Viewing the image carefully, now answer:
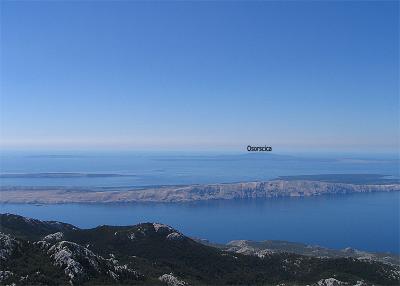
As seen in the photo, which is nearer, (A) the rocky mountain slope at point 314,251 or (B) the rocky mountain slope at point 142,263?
(B) the rocky mountain slope at point 142,263

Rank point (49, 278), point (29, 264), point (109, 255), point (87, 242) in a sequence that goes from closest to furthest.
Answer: point (49, 278) < point (29, 264) < point (109, 255) < point (87, 242)

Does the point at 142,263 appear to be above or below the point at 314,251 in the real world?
above

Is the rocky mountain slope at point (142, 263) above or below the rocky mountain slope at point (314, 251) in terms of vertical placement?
above

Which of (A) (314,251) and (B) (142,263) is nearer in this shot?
(B) (142,263)

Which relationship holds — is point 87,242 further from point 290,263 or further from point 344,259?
point 344,259

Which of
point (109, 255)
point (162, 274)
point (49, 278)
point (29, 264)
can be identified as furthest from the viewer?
point (109, 255)

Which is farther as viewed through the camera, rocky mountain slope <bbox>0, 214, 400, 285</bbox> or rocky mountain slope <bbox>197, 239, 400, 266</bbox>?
rocky mountain slope <bbox>197, 239, 400, 266</bbox>

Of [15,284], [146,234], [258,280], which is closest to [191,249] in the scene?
[146,234]

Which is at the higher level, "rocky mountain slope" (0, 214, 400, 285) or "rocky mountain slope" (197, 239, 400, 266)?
"rocky mountain slope" (0, 214, 400, 285)
